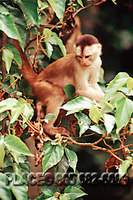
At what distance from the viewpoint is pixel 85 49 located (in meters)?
1.43

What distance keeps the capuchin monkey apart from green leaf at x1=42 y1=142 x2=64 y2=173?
0.31m

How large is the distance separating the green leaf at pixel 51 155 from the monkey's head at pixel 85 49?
23.5 inches

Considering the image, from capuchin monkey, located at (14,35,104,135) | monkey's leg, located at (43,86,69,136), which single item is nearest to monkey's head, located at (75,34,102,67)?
capuchin monkey, located at (14,35,104,135)

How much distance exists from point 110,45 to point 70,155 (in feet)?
6.46

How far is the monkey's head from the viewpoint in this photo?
1429 millimetres

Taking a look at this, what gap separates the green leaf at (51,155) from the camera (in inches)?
36.8

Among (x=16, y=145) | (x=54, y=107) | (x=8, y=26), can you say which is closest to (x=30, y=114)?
(x=16, y=145)

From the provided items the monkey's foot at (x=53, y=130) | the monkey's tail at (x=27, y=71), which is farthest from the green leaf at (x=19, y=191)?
the monkey's tail at (x=27, y=71)

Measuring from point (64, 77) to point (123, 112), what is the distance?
759mm

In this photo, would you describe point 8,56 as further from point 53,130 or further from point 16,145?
point 53,130

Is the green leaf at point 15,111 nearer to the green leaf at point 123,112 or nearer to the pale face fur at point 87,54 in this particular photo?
the green leaf at point 123,112

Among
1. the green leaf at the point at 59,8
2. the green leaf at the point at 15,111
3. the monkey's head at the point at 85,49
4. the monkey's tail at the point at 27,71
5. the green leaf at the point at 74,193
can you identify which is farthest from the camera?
the monkey's head at the point at 85,49

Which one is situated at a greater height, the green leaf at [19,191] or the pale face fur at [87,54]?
the pale face fur at [87,54]

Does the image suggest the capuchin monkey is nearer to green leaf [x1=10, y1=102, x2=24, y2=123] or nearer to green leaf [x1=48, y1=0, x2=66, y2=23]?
green leaf [x1=48, y1=0, x2=66, y2=23]
